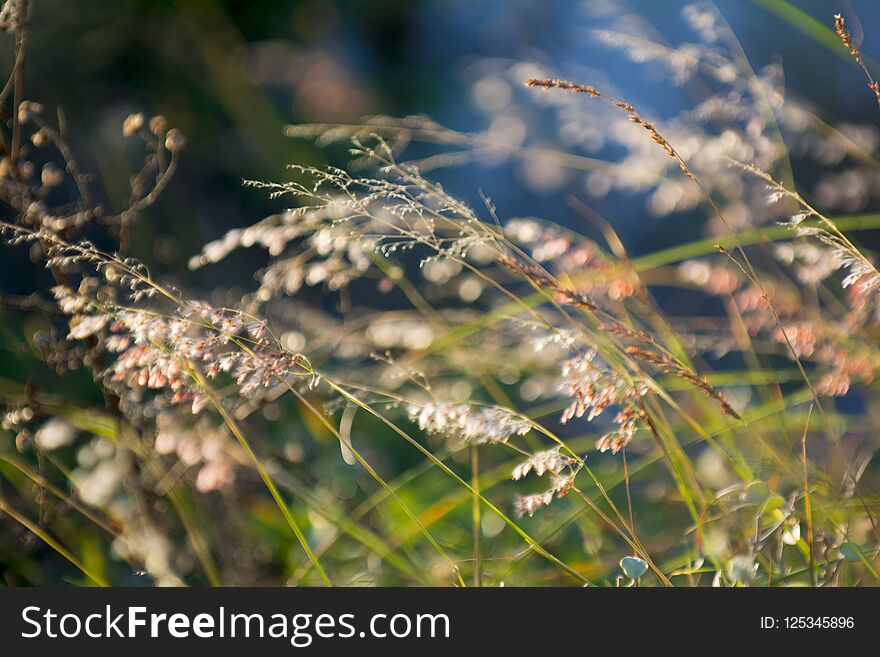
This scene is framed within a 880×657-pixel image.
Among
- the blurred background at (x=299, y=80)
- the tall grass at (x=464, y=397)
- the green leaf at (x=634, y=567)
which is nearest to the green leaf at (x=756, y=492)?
the tall grass at (x=464, y=397)

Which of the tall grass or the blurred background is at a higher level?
the blurred background

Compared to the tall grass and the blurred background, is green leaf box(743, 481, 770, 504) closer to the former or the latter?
the tall grass

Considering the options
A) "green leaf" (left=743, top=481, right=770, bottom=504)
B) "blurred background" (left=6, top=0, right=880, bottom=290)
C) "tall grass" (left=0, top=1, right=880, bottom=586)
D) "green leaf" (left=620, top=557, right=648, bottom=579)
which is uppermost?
"blurred background" (left=6, top=0, right=880, bottom=290)

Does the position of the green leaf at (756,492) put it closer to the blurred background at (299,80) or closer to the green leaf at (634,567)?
the green leaf at (634,567)

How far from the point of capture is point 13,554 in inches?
66.1

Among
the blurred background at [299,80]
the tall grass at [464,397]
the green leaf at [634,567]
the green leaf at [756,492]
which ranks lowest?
the green leaf at [634,567]

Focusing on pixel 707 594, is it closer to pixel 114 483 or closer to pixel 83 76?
pixel 114 483

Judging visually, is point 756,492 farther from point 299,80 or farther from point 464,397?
point 299,80

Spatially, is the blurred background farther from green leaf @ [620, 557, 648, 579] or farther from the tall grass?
green leaf @ [620, 557, 648, 579]

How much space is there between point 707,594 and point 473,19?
10.4 ft

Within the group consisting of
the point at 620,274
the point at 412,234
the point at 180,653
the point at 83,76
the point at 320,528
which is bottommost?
the point at 180,653

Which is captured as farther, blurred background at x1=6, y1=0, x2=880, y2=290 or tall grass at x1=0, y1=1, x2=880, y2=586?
blurred background at x1=6, y1=0, x2=880, y2=290

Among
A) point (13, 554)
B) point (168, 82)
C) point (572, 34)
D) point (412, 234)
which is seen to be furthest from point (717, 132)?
point (13, 554)

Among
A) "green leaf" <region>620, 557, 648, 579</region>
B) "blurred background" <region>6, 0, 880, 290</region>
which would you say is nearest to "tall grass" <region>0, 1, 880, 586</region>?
"green leaf" <region>620, 557, 648, 579</region>
